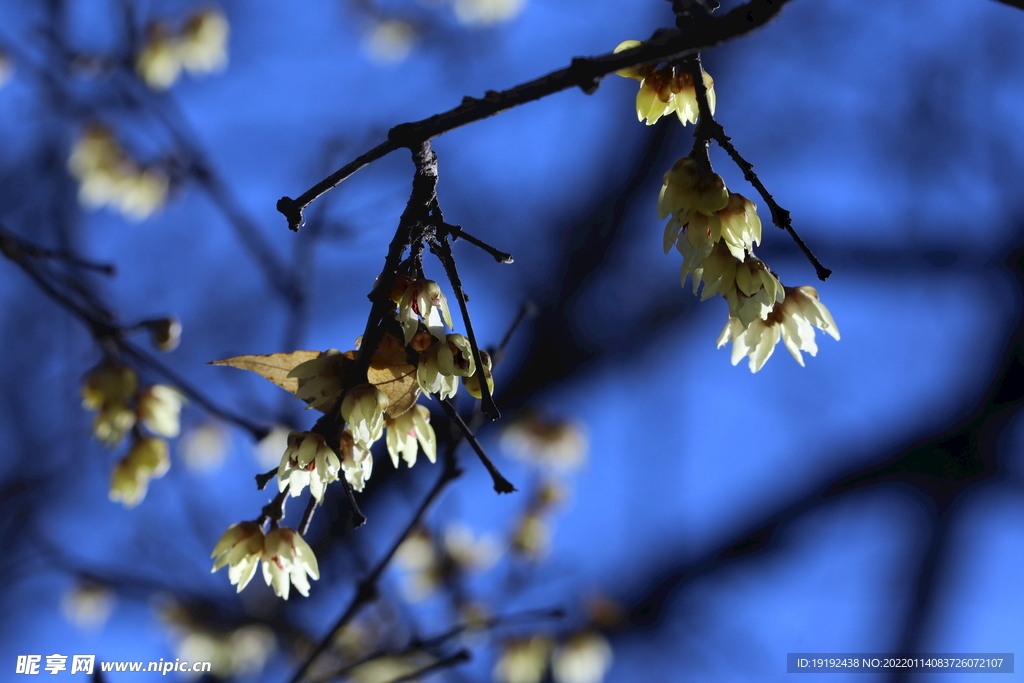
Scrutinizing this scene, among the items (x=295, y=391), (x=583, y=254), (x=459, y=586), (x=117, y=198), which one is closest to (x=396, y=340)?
(x=295, y=391)

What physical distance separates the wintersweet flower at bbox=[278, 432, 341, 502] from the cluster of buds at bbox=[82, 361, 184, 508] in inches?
34.5

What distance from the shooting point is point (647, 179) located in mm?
5059

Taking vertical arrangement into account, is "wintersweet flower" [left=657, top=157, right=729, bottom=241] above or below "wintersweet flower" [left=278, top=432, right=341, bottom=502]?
above

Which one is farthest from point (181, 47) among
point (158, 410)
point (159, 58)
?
point (158, 410)

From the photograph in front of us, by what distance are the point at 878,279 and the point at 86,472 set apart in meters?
5.87

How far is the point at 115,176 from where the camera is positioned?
134 inches

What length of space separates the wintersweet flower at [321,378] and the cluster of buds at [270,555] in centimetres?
23

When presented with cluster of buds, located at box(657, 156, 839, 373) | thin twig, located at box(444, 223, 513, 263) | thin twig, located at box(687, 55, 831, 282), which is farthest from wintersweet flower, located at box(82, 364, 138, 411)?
thin twig, located at box(687, 55, 831, 282)

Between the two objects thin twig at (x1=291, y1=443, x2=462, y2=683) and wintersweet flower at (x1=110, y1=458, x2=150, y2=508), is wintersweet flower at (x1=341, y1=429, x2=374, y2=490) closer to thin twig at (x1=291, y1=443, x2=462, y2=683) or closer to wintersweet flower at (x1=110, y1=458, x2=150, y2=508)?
thin twig at (x1=291, y1=443, x2=462, y2=683)

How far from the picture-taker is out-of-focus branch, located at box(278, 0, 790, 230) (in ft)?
1.91

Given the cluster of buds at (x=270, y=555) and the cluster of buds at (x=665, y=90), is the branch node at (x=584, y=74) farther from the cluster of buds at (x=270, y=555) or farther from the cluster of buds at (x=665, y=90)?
the cluster of buds at (x=270, y=555)

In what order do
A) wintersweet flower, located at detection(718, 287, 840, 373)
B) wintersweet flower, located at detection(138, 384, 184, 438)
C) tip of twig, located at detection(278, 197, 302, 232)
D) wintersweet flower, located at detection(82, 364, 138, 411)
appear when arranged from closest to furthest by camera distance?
tip of twig, located at detection(278, 197, 302, 232) → wintersweet flower, located at detection(718, 287, 840, 373) → wintersweet flower, located at detection(82, 364, 138, 411) → wintersweet flower, located at detection(138, 384, 184, 438)

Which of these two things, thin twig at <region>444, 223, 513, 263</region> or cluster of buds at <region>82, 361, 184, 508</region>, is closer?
thin twig at <region>444, 223, 513, 263</region>

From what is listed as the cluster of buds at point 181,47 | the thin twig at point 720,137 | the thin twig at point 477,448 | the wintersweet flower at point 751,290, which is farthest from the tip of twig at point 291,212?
the cluster of buds at point 181,47
